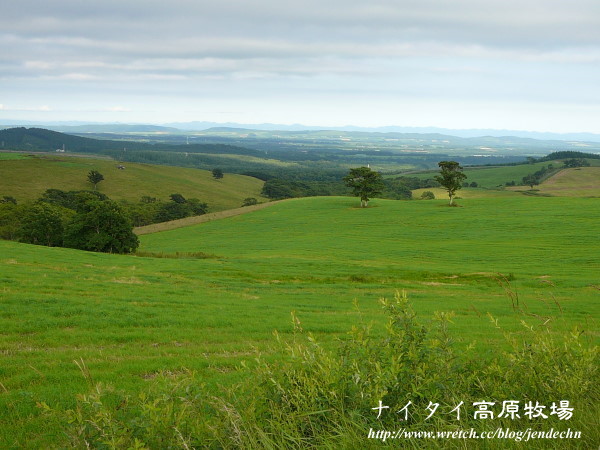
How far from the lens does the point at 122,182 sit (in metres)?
152

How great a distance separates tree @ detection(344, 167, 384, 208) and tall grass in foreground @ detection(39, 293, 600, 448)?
252 feet

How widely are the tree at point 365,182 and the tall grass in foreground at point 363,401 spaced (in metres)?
76.8

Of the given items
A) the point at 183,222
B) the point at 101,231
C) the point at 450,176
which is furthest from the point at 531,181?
the point at 101,231

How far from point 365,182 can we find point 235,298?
6443 cm

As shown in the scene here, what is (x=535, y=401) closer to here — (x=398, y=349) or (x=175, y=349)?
(x=398, y=349)

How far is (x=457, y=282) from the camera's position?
29.4m

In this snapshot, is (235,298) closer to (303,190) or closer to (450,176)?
(450,176)

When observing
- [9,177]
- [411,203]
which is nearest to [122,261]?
[411,203]

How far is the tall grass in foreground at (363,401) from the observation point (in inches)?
184

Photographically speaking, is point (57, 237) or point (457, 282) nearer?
point (457, 282)

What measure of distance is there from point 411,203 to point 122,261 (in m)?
63.7

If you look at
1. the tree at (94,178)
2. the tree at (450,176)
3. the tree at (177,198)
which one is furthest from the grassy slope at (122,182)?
the tree at (450,176)

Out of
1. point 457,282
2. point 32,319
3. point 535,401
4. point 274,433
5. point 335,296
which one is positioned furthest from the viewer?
point 457,282

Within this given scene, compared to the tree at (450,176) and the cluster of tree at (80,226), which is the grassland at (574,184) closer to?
the tree at (450,176)
